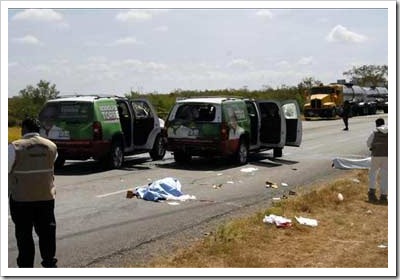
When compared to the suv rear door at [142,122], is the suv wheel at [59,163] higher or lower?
lower

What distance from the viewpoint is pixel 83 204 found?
10359 mm

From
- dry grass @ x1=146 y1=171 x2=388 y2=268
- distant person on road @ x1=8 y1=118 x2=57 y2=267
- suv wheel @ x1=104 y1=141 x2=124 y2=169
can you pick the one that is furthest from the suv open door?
distant person on road @ x1=8 y1=118 x2=57 y2=267

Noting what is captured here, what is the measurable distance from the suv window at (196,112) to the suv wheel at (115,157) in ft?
6.19

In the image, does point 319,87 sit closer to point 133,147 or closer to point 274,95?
point 274,95

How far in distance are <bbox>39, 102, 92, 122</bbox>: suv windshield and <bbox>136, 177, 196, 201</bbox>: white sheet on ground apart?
150 inches

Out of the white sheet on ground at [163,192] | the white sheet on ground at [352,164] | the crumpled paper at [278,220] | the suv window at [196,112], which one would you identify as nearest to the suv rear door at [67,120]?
the suv window at [196,112]

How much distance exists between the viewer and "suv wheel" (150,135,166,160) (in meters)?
17.6

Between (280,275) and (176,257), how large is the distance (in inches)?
54.5

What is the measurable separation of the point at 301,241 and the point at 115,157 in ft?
26.5

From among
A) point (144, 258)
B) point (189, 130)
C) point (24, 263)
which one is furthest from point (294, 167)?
point (24, 263)

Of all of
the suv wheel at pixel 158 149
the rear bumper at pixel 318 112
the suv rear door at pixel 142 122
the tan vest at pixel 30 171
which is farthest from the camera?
the rear bumper at pixel 318 112

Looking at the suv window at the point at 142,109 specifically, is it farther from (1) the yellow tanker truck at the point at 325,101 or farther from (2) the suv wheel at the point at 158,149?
(1) the yellow tanker truck at the point at 325,101

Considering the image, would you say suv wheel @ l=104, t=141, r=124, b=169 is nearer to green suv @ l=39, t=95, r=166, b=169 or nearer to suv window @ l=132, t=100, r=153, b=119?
green suv @ l=39, t=95, r=166, b=169

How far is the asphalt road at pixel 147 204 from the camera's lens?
7.54 metres
